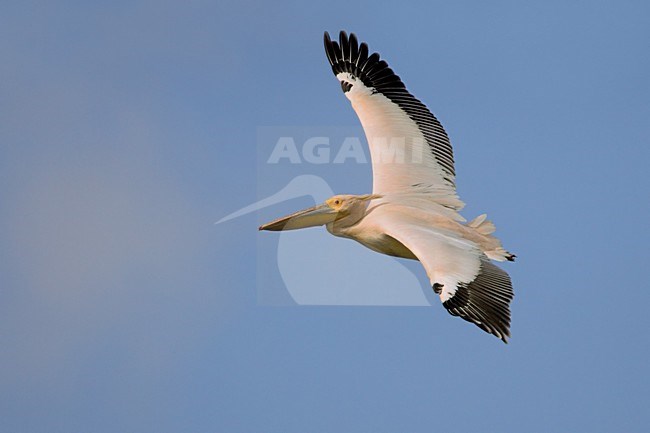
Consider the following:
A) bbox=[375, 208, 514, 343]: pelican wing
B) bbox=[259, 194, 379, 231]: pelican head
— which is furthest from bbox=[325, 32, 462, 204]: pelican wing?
bbox=[375, 208, 514, 343]: pelican wing

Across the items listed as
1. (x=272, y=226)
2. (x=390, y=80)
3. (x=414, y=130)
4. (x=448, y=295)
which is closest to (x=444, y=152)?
(x=414, y=130)

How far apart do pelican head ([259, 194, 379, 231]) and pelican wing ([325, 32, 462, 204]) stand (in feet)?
1.67

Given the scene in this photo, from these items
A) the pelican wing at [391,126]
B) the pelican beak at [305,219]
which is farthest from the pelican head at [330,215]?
the pelican wing at [391,126]

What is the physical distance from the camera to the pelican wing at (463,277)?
975 cm

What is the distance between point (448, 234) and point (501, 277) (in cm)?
109

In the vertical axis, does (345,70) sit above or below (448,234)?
above

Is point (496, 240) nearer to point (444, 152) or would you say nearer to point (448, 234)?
point (448, 234)

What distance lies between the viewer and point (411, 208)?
1159cm

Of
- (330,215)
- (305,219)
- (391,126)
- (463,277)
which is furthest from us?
(391,126)

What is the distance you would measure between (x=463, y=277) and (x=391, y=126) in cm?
338

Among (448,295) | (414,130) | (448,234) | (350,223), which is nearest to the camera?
(448,295)

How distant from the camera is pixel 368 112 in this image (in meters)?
13.2

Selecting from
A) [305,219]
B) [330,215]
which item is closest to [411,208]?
[330,215]

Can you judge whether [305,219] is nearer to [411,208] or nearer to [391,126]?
[411,208]
